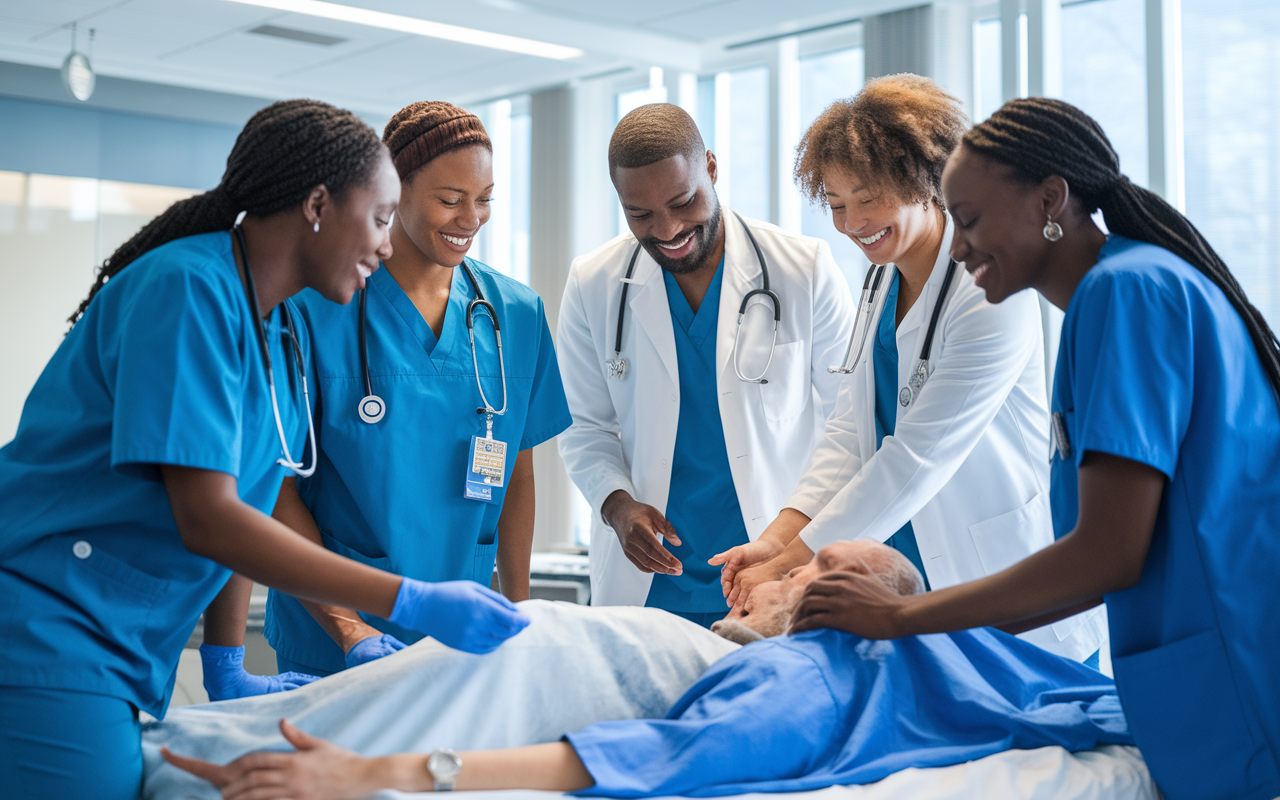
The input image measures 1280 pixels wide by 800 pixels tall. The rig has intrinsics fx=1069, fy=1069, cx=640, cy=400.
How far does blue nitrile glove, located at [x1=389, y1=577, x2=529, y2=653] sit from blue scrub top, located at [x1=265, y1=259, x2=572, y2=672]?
1.40 feet

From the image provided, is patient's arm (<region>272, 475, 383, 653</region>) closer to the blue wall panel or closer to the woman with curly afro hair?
the woman with curly afro hair

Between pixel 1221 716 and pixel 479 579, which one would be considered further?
pixel 479 579

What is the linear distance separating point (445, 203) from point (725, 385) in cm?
68

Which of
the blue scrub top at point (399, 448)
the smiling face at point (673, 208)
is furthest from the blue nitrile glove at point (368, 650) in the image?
the smiling face at point (673, 208)

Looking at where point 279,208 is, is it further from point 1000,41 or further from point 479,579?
point 1000,41

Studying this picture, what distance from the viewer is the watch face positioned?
1207mm

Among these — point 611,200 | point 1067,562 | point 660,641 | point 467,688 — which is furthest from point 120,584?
point 611,200

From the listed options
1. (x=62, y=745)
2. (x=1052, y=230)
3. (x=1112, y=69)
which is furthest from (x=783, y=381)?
(x=1112, y=69)

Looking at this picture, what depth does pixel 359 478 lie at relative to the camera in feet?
5.63

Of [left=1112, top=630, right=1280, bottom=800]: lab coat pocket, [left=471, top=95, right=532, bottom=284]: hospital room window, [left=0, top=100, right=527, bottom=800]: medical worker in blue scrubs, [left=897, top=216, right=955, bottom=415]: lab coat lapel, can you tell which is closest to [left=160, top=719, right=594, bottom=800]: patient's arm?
[left=0, top=100, right=527, bottom=800]: medical worker in blue scrubs

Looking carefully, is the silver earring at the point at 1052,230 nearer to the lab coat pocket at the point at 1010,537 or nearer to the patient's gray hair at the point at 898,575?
the patient's gray hair at the point at 898,575

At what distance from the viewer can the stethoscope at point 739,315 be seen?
2.15 m

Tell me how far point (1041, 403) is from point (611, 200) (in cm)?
421

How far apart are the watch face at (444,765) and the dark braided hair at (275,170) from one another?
0.68m
